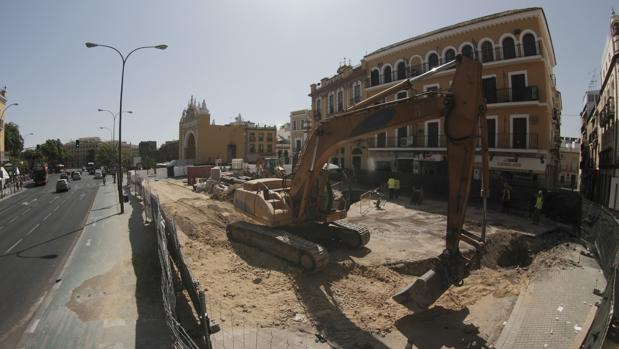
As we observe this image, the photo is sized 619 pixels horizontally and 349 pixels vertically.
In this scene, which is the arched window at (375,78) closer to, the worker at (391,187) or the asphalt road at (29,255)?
the worker at (391,187)

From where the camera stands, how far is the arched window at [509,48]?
24.5 metres

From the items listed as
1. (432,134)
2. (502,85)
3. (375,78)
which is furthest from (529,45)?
(375,78)

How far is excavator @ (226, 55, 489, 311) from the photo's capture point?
23.2 ft

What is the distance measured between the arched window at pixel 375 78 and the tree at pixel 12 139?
233ft

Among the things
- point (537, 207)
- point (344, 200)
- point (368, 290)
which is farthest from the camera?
point (537, 207)

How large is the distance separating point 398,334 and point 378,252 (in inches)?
201

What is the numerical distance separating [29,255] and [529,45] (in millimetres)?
30686

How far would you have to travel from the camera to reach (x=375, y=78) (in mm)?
33219

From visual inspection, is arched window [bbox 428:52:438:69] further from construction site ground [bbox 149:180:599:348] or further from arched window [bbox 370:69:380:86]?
construction site ground [bbox 149:180:599:348]

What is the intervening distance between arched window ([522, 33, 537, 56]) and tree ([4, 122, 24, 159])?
274 ft

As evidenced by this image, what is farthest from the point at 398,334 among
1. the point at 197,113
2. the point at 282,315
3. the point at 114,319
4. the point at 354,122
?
the point at 197,113

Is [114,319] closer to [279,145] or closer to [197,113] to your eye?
[197,113]

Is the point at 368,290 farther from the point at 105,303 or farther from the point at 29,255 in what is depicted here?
the point at 29,255

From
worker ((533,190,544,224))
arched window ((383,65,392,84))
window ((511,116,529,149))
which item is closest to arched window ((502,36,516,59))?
window ((511,116,529,149))
